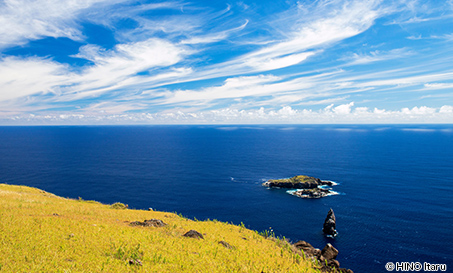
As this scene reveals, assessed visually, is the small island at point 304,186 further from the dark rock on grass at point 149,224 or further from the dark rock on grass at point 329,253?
the dark rock on grass at point 149,224

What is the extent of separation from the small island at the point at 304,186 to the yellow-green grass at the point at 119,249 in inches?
2918

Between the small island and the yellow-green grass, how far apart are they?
74115 mm

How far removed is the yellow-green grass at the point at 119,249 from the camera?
1370 centimetres

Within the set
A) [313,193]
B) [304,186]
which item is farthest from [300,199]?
[304,186]

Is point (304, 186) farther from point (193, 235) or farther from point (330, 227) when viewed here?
point (193, 235)

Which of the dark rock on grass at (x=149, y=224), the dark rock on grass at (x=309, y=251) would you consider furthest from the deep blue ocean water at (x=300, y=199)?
the dark rock on grass at (x=149, y=224)

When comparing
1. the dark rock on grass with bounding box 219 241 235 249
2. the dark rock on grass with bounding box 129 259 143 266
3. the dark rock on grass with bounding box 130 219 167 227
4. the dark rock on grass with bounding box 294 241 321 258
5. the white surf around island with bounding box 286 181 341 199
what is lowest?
the white surf around island with bounding box 286 181 341 199

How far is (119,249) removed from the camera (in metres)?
15.6

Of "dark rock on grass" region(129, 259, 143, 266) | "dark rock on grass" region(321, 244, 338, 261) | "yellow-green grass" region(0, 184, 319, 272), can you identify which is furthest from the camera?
"dark rock on grass" region(321, 244, 338, 261)

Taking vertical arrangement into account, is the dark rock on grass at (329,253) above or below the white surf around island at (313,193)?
above

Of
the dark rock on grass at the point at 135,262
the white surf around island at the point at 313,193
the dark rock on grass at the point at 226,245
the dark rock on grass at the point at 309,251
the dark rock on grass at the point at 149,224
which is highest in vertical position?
the dark rock on grass at the point at 135,262

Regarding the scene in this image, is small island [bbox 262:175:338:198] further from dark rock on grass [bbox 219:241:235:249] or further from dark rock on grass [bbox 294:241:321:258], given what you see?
dark rock on grass [bbox 219:241:235:249]

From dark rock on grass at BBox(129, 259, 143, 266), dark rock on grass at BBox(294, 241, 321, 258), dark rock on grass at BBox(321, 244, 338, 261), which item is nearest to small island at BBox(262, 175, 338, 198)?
dark rock on grass at BBox(294, 241, 321, 258)

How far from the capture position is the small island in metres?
91.2
